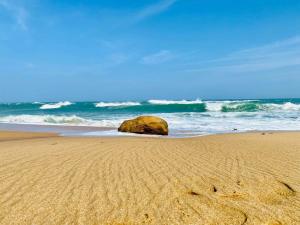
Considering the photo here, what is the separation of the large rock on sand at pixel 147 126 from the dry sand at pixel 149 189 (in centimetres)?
823

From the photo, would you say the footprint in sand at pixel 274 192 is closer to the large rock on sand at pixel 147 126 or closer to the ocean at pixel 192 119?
the ocean at pixel 192 119

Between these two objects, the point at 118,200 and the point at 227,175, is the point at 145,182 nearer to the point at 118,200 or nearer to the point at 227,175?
the point at 118,200

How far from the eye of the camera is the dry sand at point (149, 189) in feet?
12.6

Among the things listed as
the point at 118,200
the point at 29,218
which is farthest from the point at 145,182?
the point at 29,218

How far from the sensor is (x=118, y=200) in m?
4.42

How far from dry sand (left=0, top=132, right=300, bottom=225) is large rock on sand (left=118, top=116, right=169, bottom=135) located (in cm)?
823

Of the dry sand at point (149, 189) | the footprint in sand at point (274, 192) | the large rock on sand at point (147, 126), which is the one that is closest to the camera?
the dry sand at point (149, 189)

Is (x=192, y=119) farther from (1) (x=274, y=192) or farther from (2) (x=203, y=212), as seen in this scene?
(2) (x=203, y=212)

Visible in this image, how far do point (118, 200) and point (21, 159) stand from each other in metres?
3.90

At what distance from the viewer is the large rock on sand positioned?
16281 mm

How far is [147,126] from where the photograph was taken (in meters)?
16.7

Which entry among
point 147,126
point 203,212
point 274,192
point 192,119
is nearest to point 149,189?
point 203,212

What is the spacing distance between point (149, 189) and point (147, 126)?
1175 centimetres

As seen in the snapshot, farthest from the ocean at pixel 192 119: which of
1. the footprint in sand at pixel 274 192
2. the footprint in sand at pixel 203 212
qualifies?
the footprint in sand at pixel 203 212
